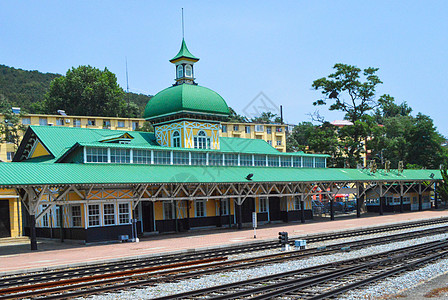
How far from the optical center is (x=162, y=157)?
33.1 metres

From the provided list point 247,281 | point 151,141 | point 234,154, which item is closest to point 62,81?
point 151,141

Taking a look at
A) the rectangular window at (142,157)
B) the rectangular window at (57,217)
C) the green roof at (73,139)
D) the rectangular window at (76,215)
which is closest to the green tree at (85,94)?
the green roof at (73,139)

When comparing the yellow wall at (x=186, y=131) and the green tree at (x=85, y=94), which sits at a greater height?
the green tree at (x=85, y=94)

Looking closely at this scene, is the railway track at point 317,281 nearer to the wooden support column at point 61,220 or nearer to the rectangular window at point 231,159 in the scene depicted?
the wooden support column at point 61,220

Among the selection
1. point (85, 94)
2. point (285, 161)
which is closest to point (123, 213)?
point (285, 161)

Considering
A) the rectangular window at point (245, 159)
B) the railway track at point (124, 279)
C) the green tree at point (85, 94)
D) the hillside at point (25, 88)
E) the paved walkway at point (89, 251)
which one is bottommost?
the paved walkway at point (89, 251)

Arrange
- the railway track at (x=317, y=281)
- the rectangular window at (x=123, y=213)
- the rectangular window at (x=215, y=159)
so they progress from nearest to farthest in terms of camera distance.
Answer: the railway track at (x=317, y=281)
the rectangular window at (x=123, y=213)
the rectangular window at (x=215, y=159)

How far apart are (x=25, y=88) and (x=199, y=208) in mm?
93116

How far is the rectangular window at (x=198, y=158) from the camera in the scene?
3531 centimetres

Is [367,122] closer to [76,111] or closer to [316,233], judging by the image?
[316,233]

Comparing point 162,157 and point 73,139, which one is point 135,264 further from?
point 73,139

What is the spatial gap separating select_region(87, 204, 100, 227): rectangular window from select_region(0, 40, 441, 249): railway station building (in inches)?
2.3

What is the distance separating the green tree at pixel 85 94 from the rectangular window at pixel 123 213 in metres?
53.0

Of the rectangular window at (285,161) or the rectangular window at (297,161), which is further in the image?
the rectangular window at (297,161)
